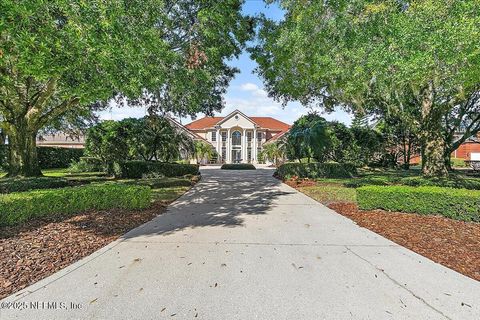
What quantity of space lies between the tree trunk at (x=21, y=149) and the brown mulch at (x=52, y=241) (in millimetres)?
9060

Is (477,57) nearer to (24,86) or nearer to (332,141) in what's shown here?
(332,141)

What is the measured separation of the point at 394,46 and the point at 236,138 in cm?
4349

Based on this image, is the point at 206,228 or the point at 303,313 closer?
the point at 303,313

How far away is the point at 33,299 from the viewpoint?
3.13 meters

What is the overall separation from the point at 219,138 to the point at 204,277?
47123 millimetres

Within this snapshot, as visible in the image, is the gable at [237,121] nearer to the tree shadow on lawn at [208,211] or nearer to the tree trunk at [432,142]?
the tree trunk at [432,142]

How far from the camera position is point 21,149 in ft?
42.6

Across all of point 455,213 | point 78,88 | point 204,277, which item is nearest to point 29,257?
point 204,277

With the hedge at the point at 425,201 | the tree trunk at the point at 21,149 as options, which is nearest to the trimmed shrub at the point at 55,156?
the tree trunk at the point at 21,149

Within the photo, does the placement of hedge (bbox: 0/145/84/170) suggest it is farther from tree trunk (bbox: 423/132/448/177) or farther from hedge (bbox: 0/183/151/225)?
tree trunk (bbox: 423/132/448/177)

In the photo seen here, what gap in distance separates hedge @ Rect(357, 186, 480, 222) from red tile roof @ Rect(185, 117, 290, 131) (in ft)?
146

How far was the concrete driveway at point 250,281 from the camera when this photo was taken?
2.94 metres

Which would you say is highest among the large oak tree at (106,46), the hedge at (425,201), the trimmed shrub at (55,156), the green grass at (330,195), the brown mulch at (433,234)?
the large oak tree at (106,46)

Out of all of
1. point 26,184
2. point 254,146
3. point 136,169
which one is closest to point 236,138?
point 254,146
